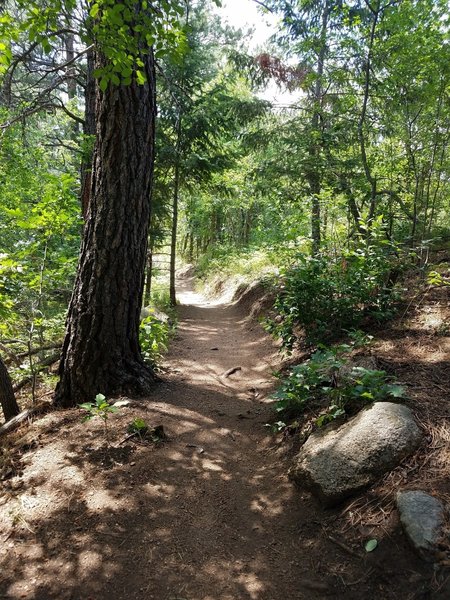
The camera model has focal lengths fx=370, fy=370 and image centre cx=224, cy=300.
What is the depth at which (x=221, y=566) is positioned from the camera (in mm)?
2451

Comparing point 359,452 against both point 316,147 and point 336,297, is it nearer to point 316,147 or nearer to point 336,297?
point 336,297

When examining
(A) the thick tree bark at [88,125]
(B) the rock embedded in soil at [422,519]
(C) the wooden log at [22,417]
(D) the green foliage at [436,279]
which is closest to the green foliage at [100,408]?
(C) the wooden log at [22,417]

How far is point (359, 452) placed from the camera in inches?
109

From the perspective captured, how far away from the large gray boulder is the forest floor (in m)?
0.09

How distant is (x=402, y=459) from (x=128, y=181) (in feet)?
13.0

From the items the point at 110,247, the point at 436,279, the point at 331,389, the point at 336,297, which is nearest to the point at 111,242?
the point at 110,247

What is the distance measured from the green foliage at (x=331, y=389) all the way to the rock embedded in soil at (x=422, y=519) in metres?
0.84

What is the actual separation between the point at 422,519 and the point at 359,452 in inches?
24.6

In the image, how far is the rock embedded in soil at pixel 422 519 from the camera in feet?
6.73

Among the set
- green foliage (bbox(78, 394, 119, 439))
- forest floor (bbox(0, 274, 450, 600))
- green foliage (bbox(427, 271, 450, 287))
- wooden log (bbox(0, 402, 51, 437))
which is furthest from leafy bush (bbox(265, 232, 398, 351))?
wooden log (bbox(0, 402, 51, 437))

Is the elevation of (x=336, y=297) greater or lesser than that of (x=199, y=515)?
greater

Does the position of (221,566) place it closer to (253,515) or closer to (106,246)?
(253,515)

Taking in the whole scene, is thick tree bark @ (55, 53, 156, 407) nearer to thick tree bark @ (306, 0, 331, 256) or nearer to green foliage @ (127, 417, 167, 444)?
green foliage @ (127, 417, 167, 444)

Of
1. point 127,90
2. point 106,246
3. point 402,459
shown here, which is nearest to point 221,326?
point 106,246
